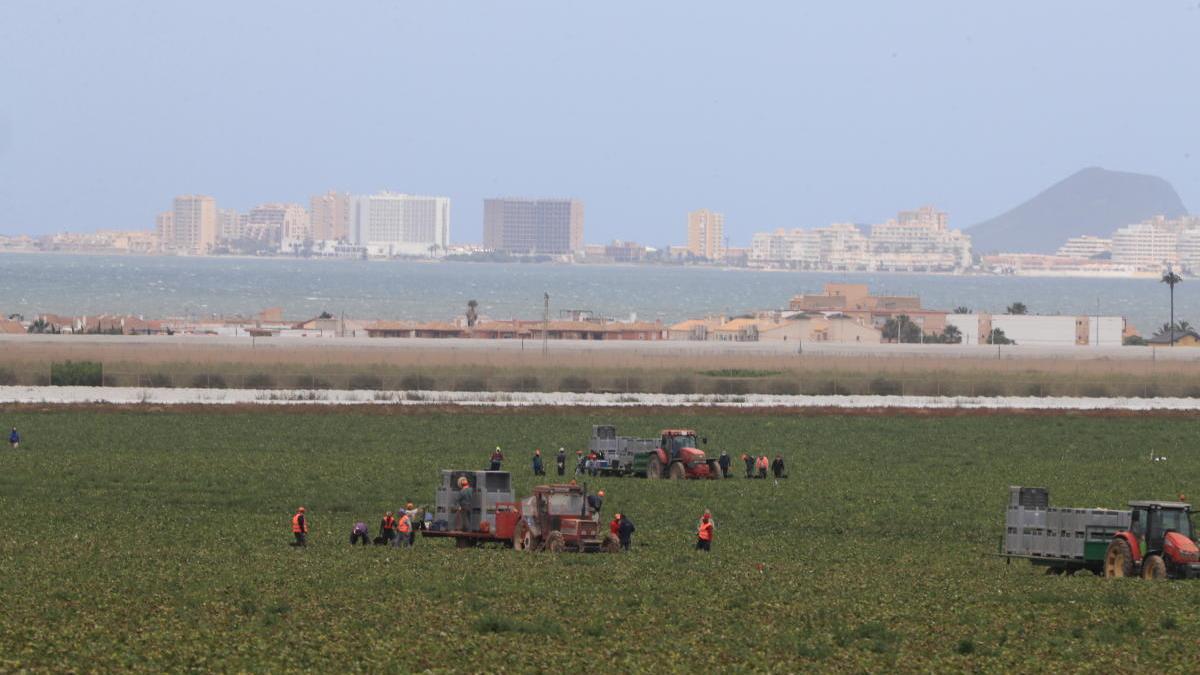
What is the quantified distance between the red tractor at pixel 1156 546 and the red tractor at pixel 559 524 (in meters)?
9.39

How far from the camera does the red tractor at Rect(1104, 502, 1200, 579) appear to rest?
30.9 metres

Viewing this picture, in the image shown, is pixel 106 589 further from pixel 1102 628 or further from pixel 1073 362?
pixel 1073 362

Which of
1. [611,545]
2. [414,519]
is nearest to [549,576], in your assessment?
[611,545]

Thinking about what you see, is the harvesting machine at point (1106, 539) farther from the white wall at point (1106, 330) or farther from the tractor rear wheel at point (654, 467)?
the white wall at point (1106, 330)

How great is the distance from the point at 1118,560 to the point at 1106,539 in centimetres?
64

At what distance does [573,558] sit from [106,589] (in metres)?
9.19

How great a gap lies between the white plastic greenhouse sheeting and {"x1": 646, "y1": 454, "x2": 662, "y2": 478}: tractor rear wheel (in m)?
24.6

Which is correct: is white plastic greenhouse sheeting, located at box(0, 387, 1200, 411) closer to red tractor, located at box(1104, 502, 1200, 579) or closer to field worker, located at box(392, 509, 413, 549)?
field worker, located at box(392, 509, 413, 549)

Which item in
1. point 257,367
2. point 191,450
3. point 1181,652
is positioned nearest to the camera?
point 1181,652

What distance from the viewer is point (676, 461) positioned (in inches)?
2032

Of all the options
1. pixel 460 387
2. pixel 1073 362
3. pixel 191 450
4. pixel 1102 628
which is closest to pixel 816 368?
pixel 1073 362

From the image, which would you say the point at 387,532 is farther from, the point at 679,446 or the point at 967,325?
the point at 967,325

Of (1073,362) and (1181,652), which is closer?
(1181,652)

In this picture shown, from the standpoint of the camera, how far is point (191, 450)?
5459 centimetres
